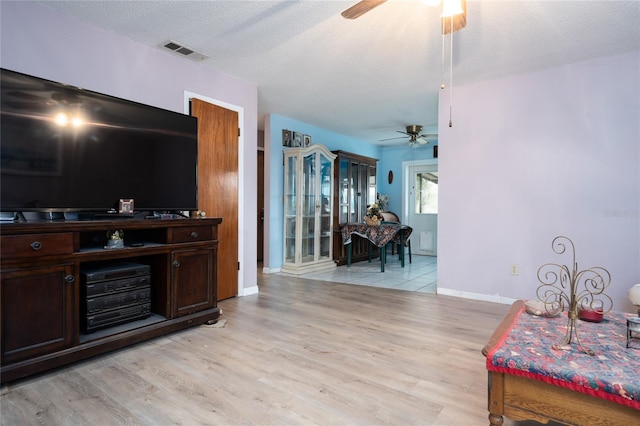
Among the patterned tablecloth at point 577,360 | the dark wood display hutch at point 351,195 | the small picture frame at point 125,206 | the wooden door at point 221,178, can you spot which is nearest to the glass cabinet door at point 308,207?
the dark wood display hutch at point 351,195

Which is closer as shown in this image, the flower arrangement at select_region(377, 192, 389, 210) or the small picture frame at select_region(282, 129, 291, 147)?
the small picture frame at select_region(282, 129, 291, 147)

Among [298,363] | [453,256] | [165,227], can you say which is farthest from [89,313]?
[453,256]

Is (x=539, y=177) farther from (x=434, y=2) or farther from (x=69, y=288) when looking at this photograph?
(x=69, y=288)

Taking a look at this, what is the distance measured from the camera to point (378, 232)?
562 cm

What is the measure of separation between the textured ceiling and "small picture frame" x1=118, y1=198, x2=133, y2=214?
1.37 meters

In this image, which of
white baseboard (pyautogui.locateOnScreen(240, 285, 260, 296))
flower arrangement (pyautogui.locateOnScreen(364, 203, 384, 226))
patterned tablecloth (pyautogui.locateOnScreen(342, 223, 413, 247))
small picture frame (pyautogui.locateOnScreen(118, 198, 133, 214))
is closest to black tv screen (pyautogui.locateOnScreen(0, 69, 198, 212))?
small picture frame (pyautogui.locateOnScreen(118, 198, 133, 214))

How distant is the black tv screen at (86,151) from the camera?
6.80 ft

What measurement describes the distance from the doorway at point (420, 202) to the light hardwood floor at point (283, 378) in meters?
4.50

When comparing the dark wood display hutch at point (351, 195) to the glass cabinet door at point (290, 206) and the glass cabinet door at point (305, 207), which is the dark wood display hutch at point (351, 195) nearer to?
the glass cabinet door at point (305, 207)

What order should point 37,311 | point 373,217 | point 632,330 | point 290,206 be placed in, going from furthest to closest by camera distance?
point 373,217
point 290,206
point 37,311
point 632,330

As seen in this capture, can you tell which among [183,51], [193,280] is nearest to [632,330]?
[193,280]

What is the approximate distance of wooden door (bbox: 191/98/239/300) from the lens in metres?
3.48

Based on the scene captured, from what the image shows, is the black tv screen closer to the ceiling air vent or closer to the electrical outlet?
the ceiling air vent

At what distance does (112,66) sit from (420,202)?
→ 6.41 m
